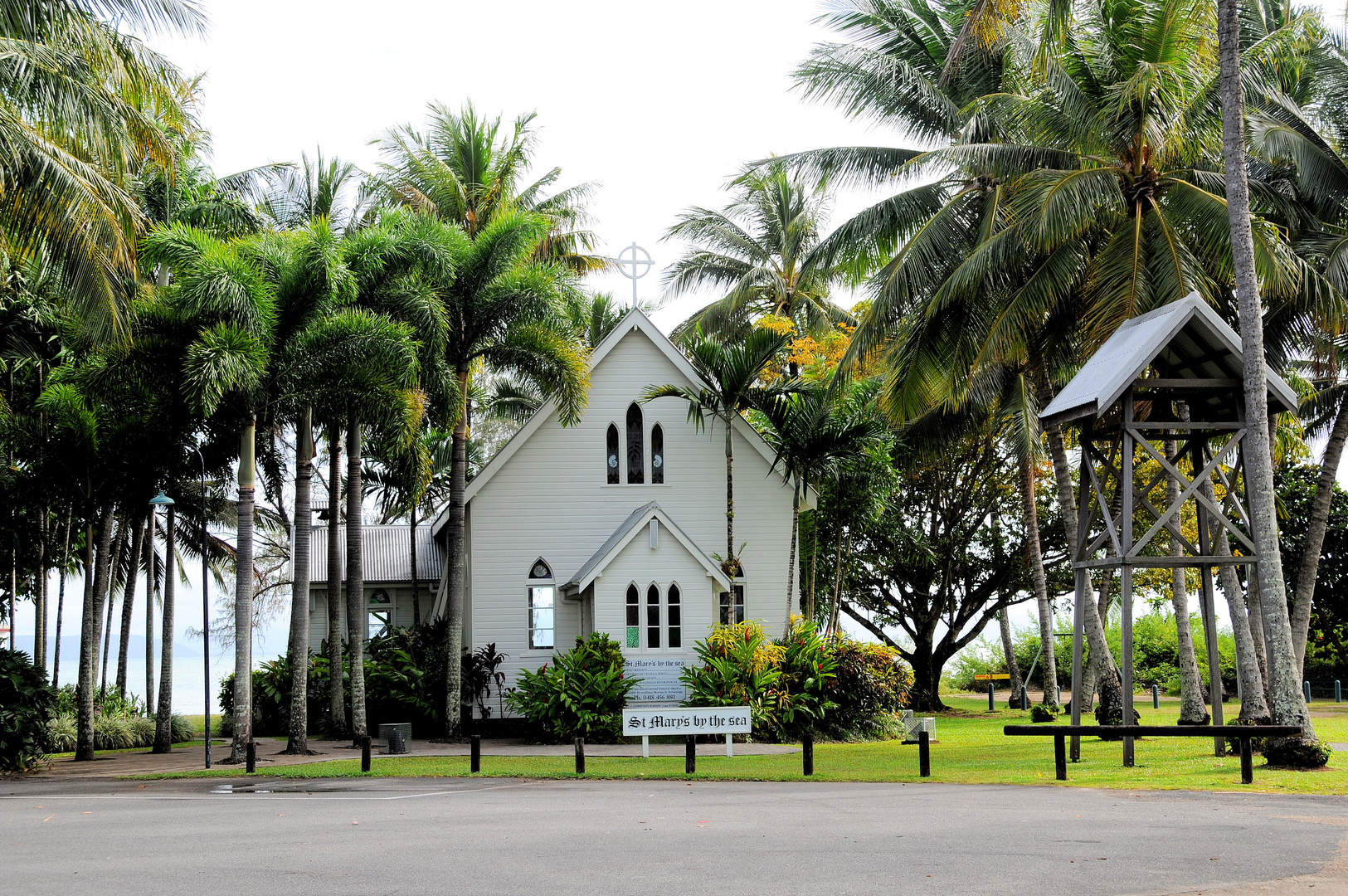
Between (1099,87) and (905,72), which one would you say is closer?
(1099,87)

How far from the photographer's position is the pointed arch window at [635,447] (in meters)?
27.6

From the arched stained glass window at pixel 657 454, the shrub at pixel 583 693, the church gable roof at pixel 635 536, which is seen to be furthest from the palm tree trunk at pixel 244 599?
the arched stained glass window at pixel 657 454

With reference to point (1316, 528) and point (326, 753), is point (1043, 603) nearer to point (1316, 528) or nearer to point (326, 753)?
point (1316, 528)

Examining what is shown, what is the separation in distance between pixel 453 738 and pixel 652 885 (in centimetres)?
1653

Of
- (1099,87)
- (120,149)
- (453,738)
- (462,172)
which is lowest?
(453,738)

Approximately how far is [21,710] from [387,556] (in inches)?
721

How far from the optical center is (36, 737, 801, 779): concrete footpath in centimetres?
2092

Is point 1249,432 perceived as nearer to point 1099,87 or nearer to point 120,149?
point 1099,87

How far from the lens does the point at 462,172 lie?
27.1 m

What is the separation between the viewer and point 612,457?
90.5ft

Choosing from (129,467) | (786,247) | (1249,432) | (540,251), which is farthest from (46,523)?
(1249,432)

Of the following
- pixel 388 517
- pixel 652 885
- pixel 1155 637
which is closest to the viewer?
pixel 652 885

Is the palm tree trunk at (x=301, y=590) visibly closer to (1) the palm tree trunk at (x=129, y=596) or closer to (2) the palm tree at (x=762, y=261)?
(1) the palm tree trunk at (x=129, y=596)

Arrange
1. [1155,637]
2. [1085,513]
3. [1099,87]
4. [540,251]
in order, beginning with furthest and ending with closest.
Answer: [1155,637] < [540,251] < [1099,87] < [1085,513]
